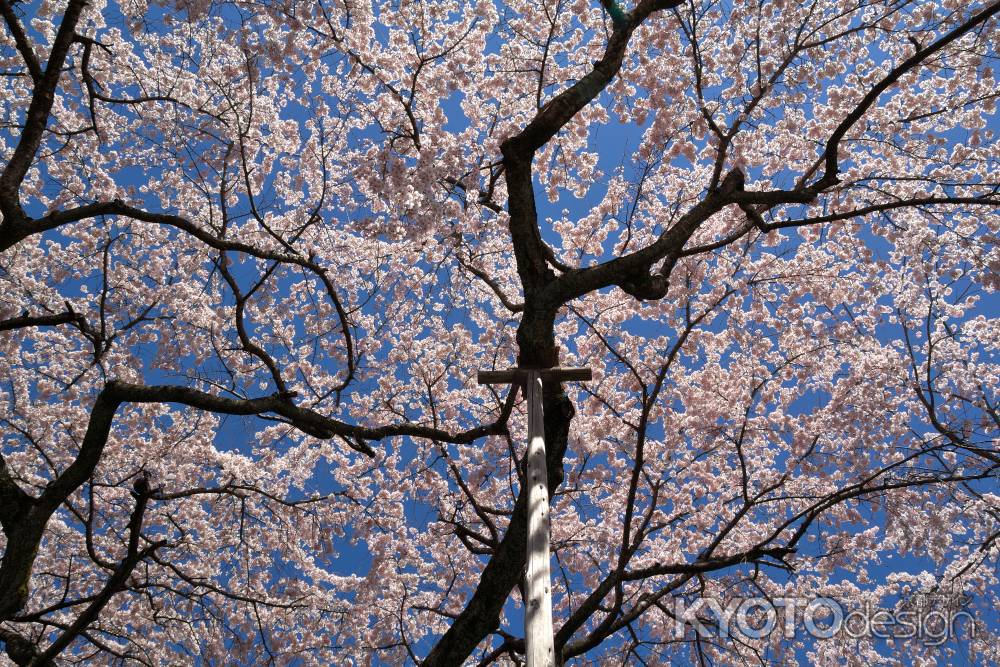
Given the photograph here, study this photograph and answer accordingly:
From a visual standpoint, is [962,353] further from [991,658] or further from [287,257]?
[287,257]

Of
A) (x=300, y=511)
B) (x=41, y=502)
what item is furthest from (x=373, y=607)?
(x=41, y=502)

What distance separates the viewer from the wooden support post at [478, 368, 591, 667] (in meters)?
3.10

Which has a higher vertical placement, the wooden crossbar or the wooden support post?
the wooden crossbar

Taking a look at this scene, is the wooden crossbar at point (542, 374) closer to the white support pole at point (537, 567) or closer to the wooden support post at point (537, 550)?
the wooden support post at point (537, 550)

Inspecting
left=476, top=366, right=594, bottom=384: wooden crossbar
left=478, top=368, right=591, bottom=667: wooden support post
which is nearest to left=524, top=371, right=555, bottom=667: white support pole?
left=478, top=368, right=591, bottom=667: wooden support post

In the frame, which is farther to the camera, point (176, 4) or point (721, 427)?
point (721, 427)

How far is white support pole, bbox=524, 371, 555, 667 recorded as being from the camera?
Result: 309 cm

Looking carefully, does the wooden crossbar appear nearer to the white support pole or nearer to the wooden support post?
Answer: the wooden support post

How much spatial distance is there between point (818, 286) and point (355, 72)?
6.88 m

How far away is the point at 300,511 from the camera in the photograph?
32.8 feet

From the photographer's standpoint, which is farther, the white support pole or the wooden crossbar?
the wooden crossbar

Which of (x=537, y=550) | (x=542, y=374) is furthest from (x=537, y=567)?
(x=542, y=374)

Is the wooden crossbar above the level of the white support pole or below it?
above

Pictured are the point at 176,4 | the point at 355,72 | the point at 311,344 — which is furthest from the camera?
the point at 311,344
